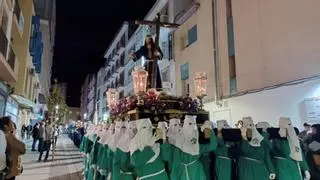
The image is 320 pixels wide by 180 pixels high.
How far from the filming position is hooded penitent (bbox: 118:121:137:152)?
398 cm

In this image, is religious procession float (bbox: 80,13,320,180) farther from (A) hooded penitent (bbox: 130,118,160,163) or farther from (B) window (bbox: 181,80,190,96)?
(B) window (bbox: 181,80,190,96)

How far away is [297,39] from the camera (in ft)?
28.7

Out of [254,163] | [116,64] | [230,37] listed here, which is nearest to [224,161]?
[254,163]

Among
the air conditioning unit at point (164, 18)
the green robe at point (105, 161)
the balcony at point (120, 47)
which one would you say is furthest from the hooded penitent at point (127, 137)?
the balcony at point (120, 47)

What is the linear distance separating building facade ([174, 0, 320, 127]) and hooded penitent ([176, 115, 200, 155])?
5.81 meters

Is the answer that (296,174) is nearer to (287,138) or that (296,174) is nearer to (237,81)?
(287,138)

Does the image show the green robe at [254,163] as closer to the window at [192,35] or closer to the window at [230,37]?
the window at [230,37]

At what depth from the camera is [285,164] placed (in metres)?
3.76

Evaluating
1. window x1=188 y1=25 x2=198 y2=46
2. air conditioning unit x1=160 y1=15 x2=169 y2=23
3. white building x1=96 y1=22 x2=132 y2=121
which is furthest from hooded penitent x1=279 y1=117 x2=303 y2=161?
white building x1=96 y1=22 x2=132 y2=121

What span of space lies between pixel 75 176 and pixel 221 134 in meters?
7.47

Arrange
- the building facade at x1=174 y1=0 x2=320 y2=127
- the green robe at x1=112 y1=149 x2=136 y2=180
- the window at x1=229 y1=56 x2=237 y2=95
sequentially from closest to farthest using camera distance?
the green robe at x1=112 y1=149 x2=136 y2=180, the building facade at x1=174 y1=0 x2=320 y2=127, the window at x1=229 y1=56 x2=237 y2=95

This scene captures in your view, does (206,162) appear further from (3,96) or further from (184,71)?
(3,96)

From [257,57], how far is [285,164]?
731 centimetres

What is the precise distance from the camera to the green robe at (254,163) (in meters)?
3.63
